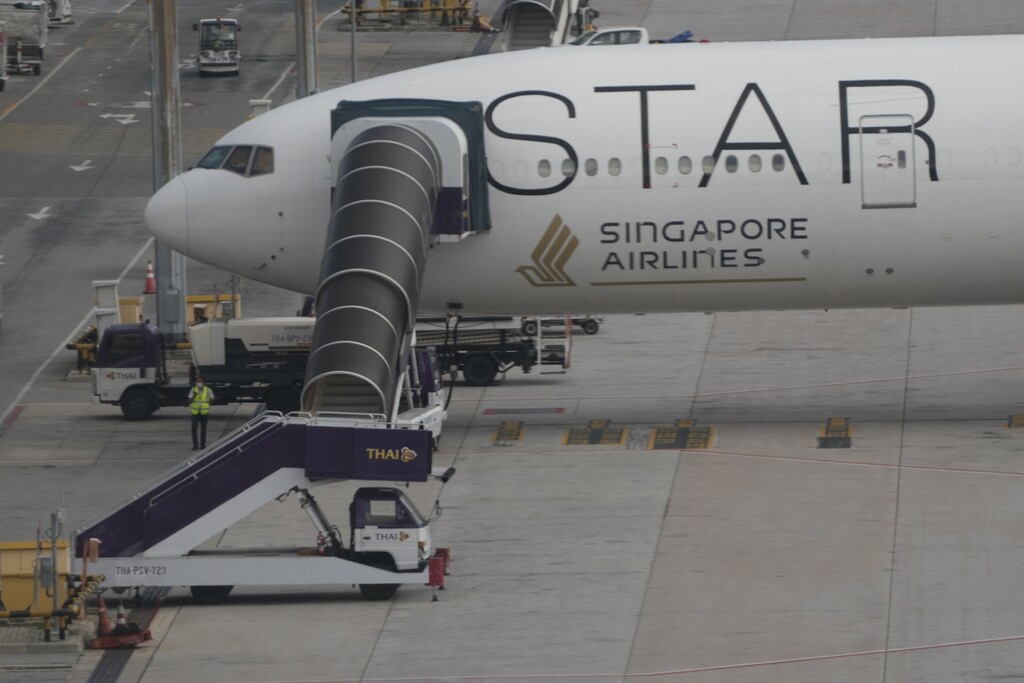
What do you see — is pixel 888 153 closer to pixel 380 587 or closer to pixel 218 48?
pixel 380 587

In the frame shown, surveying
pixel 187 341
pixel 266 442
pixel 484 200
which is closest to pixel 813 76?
pixel 484 200

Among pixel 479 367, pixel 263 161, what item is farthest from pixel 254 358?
pixel 479 367

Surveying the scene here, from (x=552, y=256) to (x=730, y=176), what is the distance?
435 cm

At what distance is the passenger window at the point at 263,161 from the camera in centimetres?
4622

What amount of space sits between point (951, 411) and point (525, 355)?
35.9 ft

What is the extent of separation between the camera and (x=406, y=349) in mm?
39469

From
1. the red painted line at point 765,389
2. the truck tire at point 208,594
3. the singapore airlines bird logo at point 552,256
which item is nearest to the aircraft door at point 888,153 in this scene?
the singapore airlines bird logo at point 552,256

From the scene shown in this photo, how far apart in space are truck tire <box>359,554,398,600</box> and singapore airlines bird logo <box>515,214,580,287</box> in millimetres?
12143

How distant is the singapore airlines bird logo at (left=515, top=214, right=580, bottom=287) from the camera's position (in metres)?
45.5

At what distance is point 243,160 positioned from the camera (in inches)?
1832

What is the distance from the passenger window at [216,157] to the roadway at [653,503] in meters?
6.63

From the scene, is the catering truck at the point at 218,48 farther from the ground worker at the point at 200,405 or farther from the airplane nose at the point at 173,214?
the ground worker at the point at 200,405

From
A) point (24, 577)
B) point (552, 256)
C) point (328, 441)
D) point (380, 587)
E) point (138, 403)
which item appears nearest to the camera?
point (24, 577)

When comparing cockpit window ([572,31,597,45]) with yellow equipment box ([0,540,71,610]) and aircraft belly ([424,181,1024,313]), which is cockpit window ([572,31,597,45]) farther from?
yellow equipment box ([0,540,71,610])
